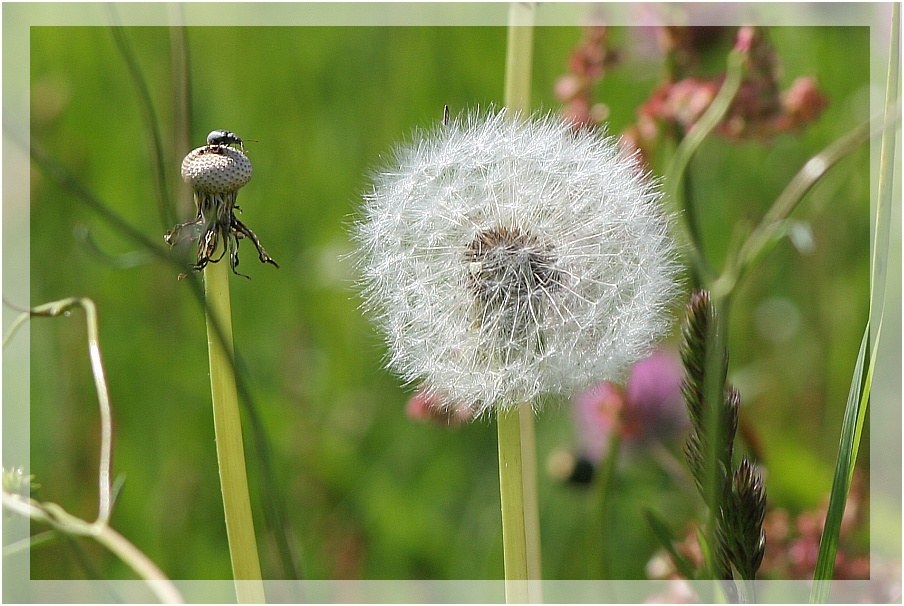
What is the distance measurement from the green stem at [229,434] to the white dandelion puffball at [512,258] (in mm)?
182

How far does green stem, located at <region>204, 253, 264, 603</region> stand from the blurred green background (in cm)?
85

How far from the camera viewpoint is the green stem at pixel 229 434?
3.30ft

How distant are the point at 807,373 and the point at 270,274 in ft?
4.91

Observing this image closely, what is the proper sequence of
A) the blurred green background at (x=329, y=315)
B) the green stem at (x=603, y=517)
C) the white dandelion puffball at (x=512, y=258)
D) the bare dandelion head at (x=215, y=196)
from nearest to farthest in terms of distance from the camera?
the bare dandelion head at (x=215, y=196), the white dandelion puffball at (x=512, y=258), the green stem at (x=603, y=517), the blurred green background at (x=329, y=315)

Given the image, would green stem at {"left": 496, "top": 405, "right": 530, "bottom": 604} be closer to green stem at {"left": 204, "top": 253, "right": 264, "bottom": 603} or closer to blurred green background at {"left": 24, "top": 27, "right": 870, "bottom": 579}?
green stem at {"left": 204, "top": 253, "right": 264, "bottom": 603}

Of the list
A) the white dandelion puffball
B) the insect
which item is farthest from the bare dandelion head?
the white dandelion puffball

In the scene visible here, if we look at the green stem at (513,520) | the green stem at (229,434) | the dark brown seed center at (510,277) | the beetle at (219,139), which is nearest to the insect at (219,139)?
the beetle at (219,139)

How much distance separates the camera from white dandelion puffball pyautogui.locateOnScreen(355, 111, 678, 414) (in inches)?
41.4

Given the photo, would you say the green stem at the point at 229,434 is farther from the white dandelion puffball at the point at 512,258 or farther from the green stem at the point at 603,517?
the green stem at the point at 603,517

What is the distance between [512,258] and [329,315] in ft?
5.38

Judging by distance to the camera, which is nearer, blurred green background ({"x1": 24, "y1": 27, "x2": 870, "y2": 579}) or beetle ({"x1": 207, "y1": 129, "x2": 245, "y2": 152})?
beetle ({"x1": 207, "y1": 129, "x2": 245, "y2": 152})

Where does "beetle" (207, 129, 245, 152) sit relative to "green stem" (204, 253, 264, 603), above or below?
above

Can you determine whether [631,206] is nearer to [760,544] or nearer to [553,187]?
[553,187]

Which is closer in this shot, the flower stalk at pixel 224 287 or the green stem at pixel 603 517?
the flower stalk at pixel 224 287
